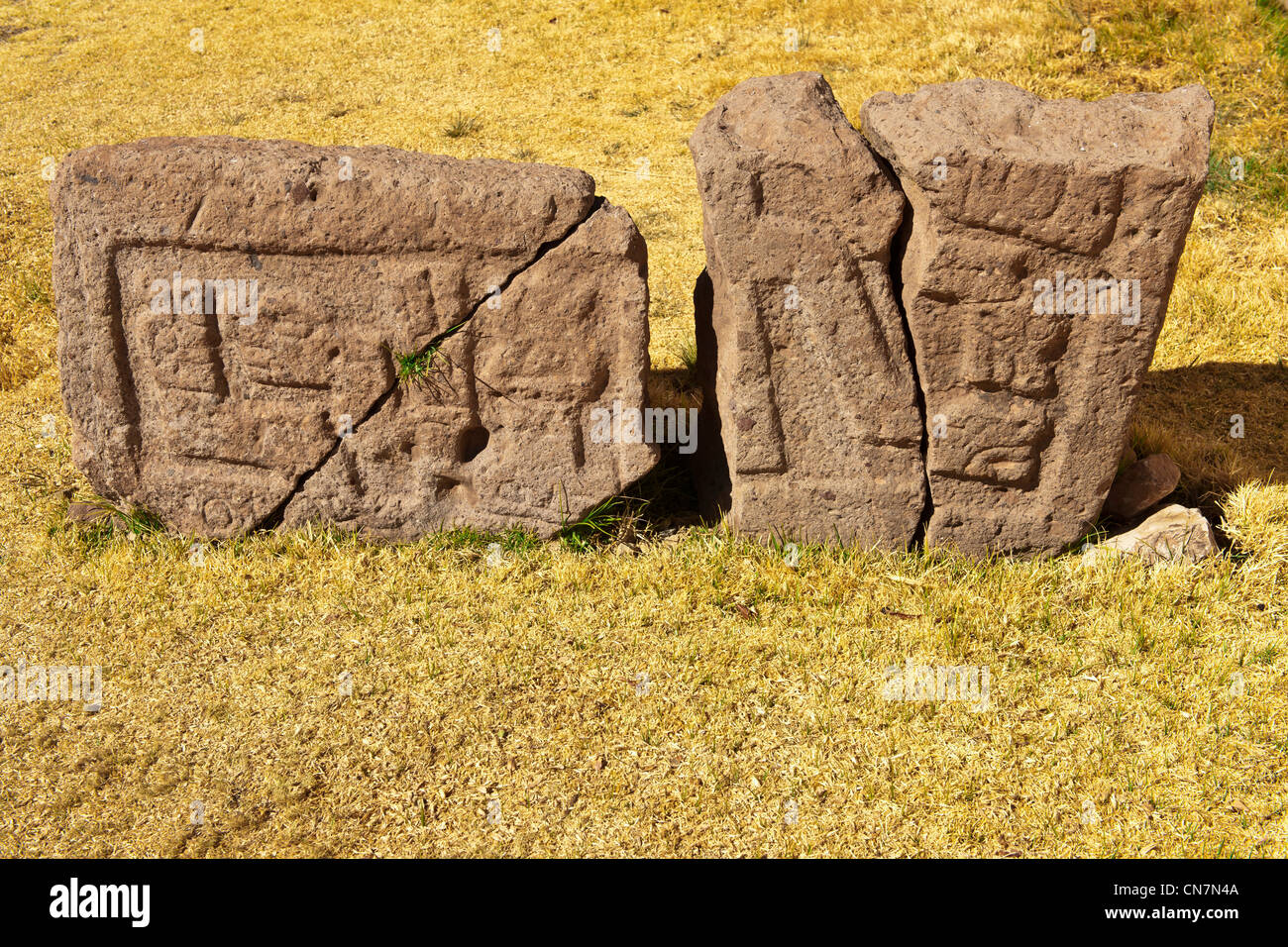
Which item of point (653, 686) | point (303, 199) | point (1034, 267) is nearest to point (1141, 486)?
point (1034, 267)

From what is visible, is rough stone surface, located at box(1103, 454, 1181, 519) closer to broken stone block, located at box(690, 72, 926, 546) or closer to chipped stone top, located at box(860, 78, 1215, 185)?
broken stone block, located at box(690, 72, 926, 546)

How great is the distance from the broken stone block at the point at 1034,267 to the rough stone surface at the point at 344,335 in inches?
33.5

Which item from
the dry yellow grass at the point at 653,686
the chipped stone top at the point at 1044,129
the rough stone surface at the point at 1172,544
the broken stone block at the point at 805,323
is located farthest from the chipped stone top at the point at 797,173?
the rough stone surface at the point at 1172,544

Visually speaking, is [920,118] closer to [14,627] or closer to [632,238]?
[632,238]

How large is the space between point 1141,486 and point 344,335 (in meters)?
2.56

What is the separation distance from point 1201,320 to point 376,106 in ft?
15.8

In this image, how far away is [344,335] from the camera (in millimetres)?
3281

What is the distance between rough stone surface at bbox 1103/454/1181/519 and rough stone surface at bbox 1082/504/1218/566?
132 mm

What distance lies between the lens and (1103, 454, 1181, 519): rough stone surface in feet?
11.9

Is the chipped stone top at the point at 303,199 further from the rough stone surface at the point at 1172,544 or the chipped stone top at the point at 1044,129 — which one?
the rough stone surface at the point at 1172,544

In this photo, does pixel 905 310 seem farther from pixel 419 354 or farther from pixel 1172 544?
pixel 419 354

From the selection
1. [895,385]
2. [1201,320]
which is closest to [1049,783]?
[895,385]

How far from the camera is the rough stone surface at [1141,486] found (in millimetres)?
3621

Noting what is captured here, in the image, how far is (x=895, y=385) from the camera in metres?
3.28
